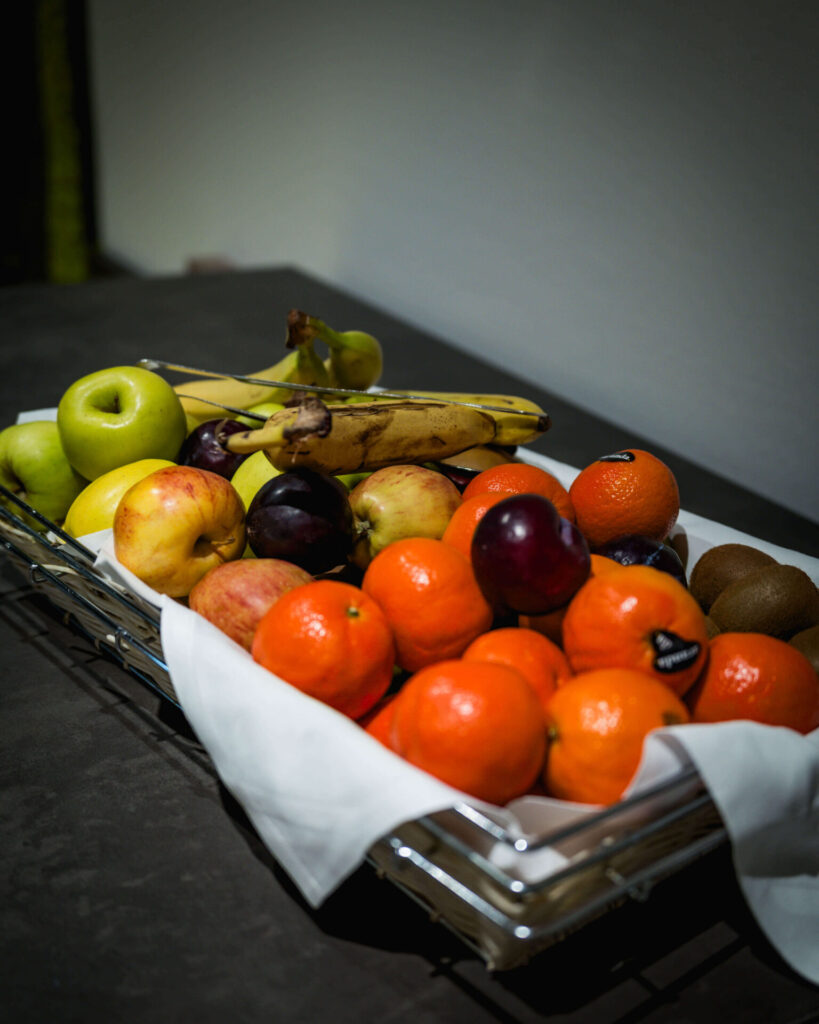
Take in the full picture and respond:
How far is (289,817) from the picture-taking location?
0.51m

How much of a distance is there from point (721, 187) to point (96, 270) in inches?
105

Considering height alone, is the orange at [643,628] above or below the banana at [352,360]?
below

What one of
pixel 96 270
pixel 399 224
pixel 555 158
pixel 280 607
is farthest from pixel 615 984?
pixel 96 270

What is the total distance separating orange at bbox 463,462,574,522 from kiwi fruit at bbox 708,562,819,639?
0.15 m

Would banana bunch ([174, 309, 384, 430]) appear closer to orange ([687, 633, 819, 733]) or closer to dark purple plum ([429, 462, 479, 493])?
dark purple plum ([429, 462, 479, 493])

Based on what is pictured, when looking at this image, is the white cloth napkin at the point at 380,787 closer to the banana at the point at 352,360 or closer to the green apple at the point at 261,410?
the green apple at the point at 261,410

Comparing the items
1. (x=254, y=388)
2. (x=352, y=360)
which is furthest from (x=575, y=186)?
(x=254, y=388)

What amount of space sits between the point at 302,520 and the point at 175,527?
99 millimetres

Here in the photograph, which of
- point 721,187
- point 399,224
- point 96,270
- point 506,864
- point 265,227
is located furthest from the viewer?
point 96,270

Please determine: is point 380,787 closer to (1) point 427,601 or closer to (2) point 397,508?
(1) point 427,601

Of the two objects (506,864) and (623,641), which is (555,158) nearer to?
(623,641)

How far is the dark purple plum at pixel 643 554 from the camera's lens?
0.69m

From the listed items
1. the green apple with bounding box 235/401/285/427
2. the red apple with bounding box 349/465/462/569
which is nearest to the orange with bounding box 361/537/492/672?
the red apple with bounding box 349/465/462/569

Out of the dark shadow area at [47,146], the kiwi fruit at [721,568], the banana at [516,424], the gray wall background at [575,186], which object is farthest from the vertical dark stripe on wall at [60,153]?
the kiwi fruit at [721,568]
